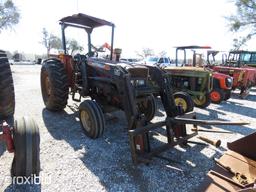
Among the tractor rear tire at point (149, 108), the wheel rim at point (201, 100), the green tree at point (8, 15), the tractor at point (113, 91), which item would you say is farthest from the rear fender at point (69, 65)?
the green tree at point (8, 15)

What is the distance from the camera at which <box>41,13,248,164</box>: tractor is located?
3.38 metres

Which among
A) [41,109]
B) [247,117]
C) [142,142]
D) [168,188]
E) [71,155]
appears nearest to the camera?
[168,188]

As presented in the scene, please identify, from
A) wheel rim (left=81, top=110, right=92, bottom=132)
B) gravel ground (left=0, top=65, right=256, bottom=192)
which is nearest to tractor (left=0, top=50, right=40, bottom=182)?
gravel ground (left=0, top=65, right=256, bottom=192)

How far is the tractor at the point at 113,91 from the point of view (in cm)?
→ 338

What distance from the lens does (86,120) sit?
4.17 m

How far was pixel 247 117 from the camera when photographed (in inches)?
254

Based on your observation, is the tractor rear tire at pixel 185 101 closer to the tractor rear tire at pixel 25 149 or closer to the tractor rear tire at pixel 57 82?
the tractor rear tire at pixel 57 82

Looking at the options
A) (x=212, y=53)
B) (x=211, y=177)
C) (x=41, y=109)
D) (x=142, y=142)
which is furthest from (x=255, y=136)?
(x=212, y=53)

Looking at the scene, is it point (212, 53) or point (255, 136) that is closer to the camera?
point (255, 136)

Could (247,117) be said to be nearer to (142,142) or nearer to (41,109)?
(142,142)

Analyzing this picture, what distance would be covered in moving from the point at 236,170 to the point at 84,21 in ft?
14.5

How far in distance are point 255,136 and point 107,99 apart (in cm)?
279

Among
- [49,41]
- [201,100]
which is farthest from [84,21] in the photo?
[49,41]

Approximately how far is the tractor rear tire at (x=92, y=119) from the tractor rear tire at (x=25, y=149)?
55.5 inches
